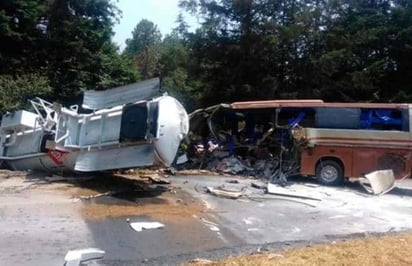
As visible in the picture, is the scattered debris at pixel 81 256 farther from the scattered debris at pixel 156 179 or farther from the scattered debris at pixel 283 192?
the scattered debris at pixel 156 179

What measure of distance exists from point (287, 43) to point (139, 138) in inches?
632

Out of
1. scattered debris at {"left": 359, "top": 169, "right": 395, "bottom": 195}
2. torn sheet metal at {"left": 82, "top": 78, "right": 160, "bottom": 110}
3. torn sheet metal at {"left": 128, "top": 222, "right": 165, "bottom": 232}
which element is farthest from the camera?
scattered debris at {"left": 359, "top": 169, "right": 395, "bottom": 195}

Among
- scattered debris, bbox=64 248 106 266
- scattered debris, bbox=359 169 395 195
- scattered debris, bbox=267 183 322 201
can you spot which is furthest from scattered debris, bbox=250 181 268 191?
scattered debris, bbox=64 248 106 266

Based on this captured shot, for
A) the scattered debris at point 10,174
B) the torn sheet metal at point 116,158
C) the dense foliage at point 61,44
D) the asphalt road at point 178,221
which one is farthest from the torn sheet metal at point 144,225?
the dense foliage at point 61,44

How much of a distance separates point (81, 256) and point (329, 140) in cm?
1015

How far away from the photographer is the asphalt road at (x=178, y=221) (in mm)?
7426

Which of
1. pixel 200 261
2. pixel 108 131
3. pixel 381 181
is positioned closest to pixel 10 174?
pixel 108 131

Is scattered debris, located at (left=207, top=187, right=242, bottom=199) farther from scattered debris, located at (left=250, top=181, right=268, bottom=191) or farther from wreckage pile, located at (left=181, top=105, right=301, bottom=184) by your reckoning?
wreckage pile, located at (left=181, top=105, right=301, bottom=184)

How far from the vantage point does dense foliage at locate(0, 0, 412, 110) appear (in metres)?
25.1

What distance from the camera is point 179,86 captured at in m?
33.6

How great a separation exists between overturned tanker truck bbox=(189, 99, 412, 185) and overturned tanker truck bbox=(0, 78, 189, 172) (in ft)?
12.7

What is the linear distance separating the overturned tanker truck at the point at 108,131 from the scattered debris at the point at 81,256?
5344 mm

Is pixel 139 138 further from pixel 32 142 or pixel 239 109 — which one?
pixel 239 109

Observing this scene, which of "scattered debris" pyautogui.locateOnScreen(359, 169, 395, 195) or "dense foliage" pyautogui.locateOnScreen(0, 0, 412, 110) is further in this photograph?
"dense foliage" pyautogui.locateOnScreen(0, 0, 412, 110)
